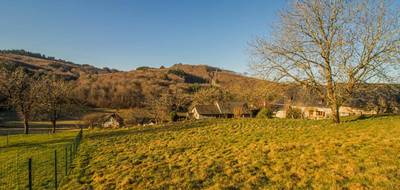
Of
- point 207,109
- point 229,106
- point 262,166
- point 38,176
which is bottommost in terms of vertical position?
point 38,176

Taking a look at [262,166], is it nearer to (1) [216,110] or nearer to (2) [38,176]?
(2) [38,176]

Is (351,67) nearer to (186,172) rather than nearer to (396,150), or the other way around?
(396,150)

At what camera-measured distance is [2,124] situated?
4666 cm

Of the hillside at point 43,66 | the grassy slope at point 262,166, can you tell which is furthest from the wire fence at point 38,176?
the hillside at point 43,66

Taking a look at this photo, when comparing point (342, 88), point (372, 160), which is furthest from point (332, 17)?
point (372, 160)

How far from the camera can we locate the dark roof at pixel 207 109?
53.2m

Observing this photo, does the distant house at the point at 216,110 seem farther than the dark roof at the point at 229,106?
No

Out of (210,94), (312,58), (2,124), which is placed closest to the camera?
(312,58)

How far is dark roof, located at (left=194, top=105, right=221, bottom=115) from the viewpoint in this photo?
174 ft

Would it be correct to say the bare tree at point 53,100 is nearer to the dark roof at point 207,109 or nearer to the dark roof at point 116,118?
the dark roof at point 116,118

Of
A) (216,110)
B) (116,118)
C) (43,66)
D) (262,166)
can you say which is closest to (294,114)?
(216,110)

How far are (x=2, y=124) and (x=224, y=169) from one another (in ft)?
179

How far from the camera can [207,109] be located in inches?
2133

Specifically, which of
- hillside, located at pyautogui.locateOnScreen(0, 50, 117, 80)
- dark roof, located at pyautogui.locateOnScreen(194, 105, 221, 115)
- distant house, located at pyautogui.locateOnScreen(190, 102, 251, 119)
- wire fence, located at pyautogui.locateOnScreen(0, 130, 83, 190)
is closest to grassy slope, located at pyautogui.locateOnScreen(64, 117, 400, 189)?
wire fence, located at pyautogui.locateOnScreen(0, 130, 83, 190)
